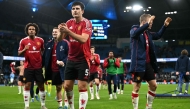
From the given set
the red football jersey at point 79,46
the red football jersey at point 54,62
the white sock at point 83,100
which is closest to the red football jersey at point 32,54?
the red football jersey at point 54,62

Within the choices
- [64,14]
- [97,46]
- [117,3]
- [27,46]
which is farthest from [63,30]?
[97,46]

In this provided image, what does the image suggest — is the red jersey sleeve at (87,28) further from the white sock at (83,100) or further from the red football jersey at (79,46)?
the white sock at (83,100)

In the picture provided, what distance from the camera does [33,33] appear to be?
9297mm

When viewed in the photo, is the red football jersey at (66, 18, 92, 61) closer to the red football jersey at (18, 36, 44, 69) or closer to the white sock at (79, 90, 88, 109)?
the white sock at (79, 90, 88, 109)

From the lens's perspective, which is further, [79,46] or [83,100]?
[79,46]

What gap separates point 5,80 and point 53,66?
34350mm

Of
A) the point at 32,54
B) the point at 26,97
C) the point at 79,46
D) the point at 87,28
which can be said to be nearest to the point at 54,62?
the point at 32,54

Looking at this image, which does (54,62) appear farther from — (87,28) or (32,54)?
(87,28)

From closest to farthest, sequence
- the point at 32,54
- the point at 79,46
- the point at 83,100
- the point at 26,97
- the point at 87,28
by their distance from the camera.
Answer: the point at 83,100, the point at 87,28, the point at 79,46, the point at 26,97, the point at 32,54

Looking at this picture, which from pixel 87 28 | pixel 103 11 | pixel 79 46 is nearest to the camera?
pixel 87 28

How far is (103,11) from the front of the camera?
2172 inches

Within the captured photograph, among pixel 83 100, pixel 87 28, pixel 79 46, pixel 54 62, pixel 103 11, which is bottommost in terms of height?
pixel 83 100

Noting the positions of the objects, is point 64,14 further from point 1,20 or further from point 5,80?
point 5,80

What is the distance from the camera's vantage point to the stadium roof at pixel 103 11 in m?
49.2
